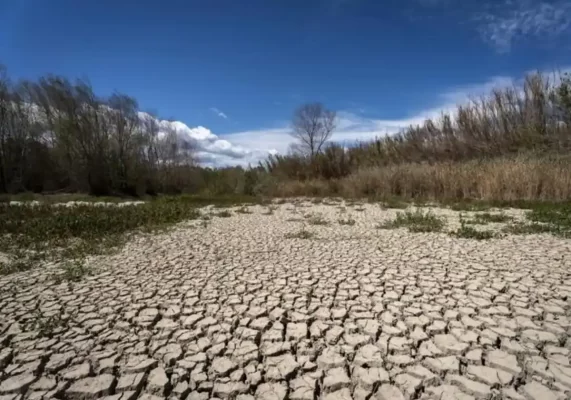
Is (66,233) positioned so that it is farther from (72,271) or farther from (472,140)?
(472,140)

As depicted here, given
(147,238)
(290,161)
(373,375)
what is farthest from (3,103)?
(373,375)

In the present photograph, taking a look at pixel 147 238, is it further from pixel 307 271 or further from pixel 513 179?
pixel 513 179

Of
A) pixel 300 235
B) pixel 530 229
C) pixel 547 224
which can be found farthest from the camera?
pixel 547 224

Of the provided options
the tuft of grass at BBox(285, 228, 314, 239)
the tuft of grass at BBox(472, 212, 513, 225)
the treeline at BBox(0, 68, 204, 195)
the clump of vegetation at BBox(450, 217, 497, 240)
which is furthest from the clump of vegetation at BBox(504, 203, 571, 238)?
the treeline at BBox(0, 68, 204, 195)

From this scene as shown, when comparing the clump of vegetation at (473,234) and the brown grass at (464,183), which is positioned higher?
the brown grass at (464,183)

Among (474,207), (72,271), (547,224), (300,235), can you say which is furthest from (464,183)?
(72,271)

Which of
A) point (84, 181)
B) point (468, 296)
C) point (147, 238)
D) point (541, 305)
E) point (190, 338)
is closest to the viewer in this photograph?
point (190, 338)

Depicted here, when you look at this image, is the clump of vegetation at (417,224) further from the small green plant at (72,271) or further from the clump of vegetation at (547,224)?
the small green plant at (72,271)

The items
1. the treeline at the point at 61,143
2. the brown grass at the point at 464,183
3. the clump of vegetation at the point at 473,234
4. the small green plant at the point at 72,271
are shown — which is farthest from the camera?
the treeline at the point at 61,143

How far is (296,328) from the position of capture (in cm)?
285

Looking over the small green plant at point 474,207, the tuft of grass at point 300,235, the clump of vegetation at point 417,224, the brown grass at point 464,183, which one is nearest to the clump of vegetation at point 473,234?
the clump of vegetation at point 417,224

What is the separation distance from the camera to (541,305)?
10.3ft

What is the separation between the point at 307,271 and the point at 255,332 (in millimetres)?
1670

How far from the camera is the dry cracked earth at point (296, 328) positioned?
2.15 meters
